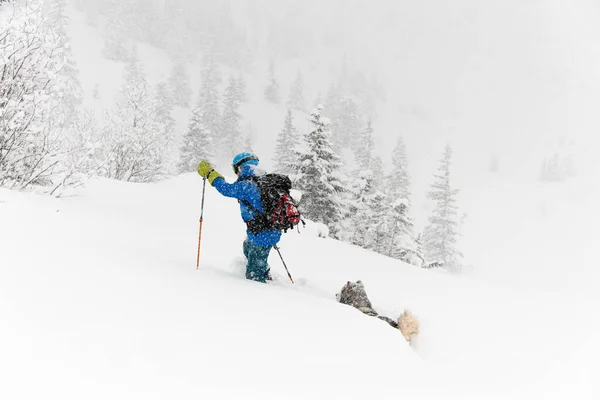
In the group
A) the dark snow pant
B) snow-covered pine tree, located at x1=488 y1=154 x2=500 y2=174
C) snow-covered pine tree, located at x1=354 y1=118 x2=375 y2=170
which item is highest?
snow-covered pine tree, located at x1=488 y1=154 x2=500 y2=174

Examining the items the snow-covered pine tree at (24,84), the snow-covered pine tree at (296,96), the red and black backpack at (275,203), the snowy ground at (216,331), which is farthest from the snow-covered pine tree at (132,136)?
the snow-covered pine tree at (296,96)

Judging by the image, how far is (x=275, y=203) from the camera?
4.79m

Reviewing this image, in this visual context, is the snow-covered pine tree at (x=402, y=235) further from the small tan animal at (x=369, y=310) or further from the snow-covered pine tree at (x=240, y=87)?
the snow-covered pine tree at (x=240, y=87)

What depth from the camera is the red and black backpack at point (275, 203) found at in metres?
4.77

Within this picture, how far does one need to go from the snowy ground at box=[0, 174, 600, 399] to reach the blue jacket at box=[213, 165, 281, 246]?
60cm

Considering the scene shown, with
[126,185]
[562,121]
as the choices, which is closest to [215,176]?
[126,185]

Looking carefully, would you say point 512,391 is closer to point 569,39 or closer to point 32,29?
point 32,29

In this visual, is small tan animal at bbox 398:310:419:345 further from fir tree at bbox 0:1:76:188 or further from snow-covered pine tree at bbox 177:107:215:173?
snow-covered pine tree at bbox 177:107:215:173

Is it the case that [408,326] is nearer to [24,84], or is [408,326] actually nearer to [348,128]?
[24,84]

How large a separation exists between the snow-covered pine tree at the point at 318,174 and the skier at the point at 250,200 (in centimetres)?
1334

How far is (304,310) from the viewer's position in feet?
12.4

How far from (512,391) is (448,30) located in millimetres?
157315

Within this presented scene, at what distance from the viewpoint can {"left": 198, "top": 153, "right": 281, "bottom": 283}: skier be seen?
15.5ft

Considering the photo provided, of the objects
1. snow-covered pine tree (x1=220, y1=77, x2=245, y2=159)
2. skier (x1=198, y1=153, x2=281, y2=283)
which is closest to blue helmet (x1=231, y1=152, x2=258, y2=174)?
skier (x1=198, y1=153, x2=281, y2=283)
